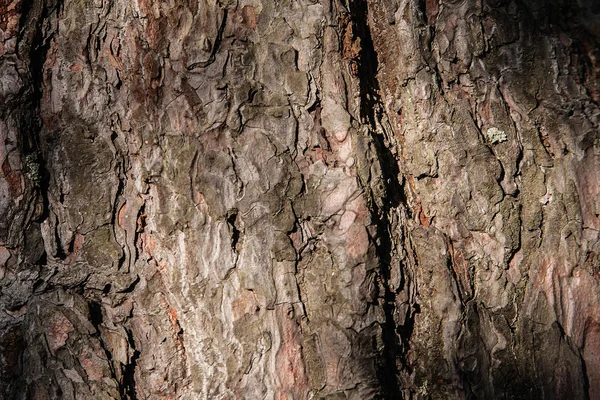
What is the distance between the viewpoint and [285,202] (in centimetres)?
142

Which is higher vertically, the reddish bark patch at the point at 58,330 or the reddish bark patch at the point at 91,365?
the reddish bark patch at the point at 58,330

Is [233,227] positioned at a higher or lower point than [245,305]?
higher

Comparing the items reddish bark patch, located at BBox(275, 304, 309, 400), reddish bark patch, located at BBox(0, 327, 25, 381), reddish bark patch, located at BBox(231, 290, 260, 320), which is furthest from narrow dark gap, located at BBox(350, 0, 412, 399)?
reddish bark patch, located at BBox(0, 327, 25, 381)

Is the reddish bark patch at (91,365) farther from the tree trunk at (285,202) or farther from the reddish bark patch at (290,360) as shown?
the reddish bark patch at (290,360)

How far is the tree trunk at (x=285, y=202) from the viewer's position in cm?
142

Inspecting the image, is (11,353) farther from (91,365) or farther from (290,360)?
(290,360)

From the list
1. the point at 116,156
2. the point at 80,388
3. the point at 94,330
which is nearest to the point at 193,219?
the point at 116,156

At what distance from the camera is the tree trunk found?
1.42 metres

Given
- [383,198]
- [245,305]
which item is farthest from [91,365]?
[383,198]

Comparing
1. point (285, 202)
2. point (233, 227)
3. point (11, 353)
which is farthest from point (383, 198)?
point (11, 353)

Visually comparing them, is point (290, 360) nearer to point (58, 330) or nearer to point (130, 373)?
point (130, 373)

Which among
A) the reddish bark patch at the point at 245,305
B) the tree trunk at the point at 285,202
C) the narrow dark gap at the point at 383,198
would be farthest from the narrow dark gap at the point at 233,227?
the narrow dark gap at the point at 383,198

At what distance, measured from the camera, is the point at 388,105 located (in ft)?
5.12

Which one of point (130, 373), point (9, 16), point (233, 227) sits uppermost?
point (9, 16)
